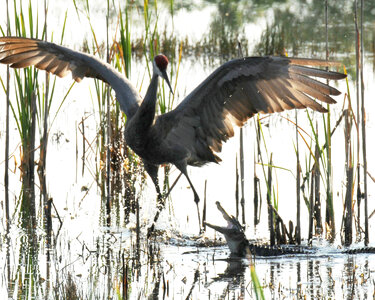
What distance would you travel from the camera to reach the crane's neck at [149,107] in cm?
595

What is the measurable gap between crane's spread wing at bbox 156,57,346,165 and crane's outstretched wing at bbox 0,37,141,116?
1.16 feet

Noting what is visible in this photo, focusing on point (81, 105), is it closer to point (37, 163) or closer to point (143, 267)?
point (37, 163)

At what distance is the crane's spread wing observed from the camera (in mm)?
5559

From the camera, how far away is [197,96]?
593 cm

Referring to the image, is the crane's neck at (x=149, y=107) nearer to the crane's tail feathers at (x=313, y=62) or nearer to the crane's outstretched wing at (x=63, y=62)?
the crane's outstretched wing at (x=63, y=62)

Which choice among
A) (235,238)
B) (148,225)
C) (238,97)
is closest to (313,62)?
(238,97)

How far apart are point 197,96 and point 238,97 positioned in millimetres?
306

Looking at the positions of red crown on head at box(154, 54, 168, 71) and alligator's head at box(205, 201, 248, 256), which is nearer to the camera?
alligator's head at box(205, 201, 248, 256)

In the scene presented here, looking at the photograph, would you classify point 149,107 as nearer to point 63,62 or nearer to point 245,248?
point 63,62

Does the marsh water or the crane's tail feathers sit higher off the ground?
the crane's tail feathers

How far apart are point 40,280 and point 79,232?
1.33 m

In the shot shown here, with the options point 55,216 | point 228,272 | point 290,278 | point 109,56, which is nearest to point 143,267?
point 228,272

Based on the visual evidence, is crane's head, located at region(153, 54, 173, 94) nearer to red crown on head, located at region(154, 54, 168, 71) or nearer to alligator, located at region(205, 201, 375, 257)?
red crown on head, located at region(154, 54, 168, 71)

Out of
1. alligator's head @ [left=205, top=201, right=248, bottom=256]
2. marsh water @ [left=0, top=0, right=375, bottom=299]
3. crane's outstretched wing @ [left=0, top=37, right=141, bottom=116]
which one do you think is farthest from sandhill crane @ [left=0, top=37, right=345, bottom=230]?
alligator's head @ [left=205, top=201, right=248, bottom=256]
